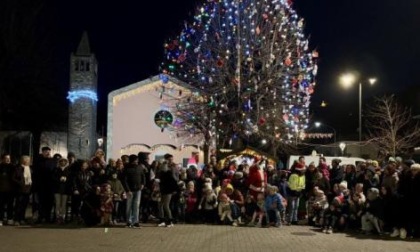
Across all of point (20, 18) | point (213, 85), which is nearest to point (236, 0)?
point (213, 85)

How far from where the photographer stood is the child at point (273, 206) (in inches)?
634

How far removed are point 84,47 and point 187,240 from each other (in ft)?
131

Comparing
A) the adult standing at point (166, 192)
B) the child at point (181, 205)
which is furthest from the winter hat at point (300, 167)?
the adult standing at point (166, 192)

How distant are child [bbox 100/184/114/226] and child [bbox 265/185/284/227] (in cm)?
437

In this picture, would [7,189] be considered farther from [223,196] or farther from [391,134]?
[391,134]

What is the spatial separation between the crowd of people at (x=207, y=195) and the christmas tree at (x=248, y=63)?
10.1 m

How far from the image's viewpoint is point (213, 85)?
2861cm

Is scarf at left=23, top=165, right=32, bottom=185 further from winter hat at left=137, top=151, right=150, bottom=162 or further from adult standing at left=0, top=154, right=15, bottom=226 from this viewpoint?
winter hat at left=137, top=151, right=150, bottom=162

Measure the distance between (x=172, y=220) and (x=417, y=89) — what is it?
126 ft

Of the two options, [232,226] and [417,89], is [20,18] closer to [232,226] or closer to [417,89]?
[232,226]

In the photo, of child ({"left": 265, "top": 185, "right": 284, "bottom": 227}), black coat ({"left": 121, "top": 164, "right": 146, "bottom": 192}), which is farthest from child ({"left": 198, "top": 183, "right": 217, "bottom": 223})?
black coat ({"left": 121, "top": 164, "right": 146, "bottom": 192})

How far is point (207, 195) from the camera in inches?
658

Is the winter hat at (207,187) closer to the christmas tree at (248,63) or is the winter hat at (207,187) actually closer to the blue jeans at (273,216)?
the blue jeans at (273,216)

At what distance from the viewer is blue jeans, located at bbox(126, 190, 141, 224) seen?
15.3 m
